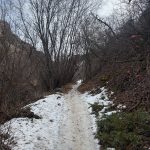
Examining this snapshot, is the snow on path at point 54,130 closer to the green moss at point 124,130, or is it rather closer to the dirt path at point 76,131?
the dirt path at point 76,131

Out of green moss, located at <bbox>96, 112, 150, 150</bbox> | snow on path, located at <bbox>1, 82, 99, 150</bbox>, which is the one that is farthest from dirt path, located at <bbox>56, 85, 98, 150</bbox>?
green moss, located at <bbox>96, 112, 150, 150</bbox>

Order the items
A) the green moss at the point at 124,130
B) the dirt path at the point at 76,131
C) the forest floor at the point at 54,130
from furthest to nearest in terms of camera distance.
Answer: the dirt path at the point at 76,131
the forest floor at the point at 54,130
the green moss at the point at 124,130

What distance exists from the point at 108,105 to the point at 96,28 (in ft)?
63.1

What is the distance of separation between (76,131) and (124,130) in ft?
6.94

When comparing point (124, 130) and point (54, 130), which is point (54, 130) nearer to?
point (54, 130)

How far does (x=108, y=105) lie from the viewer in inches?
581

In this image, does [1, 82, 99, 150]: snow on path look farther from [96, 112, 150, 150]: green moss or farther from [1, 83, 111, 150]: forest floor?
[96, 112, 150, 150]: green moss

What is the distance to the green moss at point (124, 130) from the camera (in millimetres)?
9555

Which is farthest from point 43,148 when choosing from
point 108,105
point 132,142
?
point 108,105

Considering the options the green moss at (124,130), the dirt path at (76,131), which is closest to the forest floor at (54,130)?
the dirt path at (76,131)

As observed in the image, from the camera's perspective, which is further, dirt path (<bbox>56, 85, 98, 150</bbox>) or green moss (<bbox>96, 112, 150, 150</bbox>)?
dirt path (<bbox>56, 85, 98, 150</bbox>)

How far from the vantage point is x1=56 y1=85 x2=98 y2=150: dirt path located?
10.4 m

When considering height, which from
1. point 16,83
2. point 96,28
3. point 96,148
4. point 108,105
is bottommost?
point 96,148

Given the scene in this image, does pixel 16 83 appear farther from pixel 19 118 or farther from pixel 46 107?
pixel 46 107
